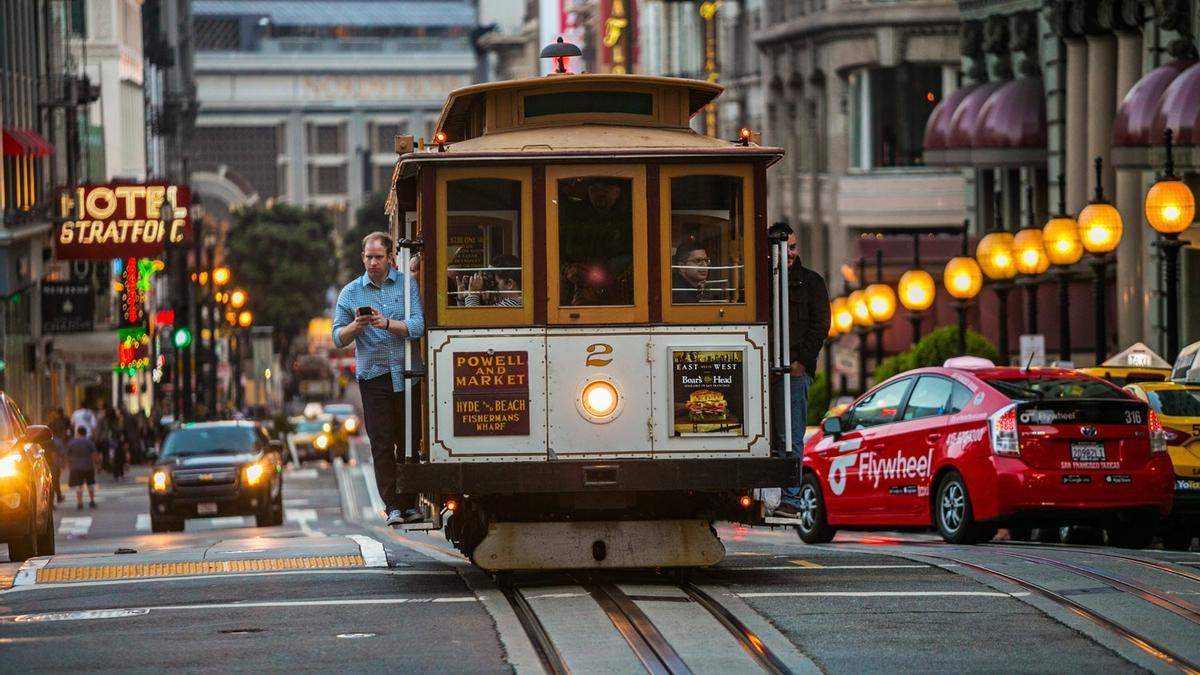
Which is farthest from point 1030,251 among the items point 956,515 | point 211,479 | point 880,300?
point 211,479

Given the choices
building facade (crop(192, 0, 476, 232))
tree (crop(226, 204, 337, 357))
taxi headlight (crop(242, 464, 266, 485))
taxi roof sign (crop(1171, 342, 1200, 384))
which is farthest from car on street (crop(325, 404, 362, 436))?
building facade (crop(192, 0, 476, 232))

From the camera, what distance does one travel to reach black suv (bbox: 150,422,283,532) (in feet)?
107

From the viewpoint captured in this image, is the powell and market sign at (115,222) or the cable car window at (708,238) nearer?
the cable car window at (708,238)

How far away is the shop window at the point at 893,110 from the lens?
5347 cm

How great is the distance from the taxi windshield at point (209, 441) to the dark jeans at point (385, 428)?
17.9 m

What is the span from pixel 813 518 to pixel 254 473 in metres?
12.3

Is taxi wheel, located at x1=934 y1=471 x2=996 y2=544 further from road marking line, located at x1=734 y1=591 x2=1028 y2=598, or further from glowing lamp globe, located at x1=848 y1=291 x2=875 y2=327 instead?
glowing lamp globe, located at x1=848 y1=291 x2=875 y2=327

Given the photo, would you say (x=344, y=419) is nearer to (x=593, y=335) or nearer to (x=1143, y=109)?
(x=1143, y=109)

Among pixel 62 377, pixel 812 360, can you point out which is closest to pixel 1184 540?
pixel 812 360

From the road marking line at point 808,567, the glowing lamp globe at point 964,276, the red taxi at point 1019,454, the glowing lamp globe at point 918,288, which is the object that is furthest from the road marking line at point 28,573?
the glowing lamp globe at point 918,288

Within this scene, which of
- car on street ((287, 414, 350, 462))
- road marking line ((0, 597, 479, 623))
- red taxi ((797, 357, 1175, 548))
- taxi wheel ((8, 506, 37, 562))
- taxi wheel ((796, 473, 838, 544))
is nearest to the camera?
road marking line ((0, 597, 479, 623))

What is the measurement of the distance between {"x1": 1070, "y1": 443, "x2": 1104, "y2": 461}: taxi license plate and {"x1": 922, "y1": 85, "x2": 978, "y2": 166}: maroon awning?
24.7 meters

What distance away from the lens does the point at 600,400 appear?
15.0 metres

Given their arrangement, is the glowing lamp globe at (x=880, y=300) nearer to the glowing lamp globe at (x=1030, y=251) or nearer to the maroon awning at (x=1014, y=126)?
the maroon awning at (x=1014, y=126)
